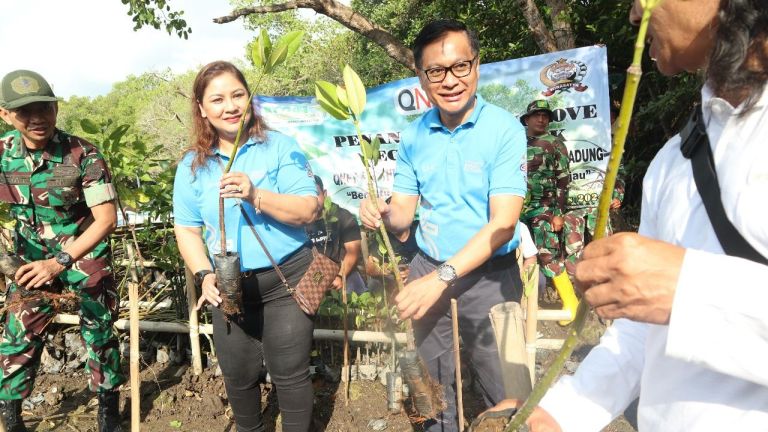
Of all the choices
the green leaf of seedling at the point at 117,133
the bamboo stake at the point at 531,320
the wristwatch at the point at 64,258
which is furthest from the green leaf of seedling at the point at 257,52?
the green leaf of seedling at the point at 117,133

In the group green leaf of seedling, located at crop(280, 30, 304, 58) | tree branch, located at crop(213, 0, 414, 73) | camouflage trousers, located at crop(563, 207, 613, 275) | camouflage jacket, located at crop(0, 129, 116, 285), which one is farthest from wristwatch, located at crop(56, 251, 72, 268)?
tree branch, located at crop(213, 0, 414, 73)

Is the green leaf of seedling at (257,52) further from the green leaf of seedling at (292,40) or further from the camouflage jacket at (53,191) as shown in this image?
the camouflage jacket at (53,191)

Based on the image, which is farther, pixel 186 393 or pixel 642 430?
pixel 186 393

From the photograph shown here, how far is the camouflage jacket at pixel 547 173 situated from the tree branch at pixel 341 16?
2.10 metres

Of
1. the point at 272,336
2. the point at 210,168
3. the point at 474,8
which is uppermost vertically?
the point at 474,8

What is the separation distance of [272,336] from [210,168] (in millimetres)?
808

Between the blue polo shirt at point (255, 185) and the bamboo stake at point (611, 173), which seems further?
the blue polo shirt at point (255, 185)

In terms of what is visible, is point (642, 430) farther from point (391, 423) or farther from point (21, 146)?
point (21, 146)

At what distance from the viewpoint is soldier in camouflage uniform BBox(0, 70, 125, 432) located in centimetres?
275

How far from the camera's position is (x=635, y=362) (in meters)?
1.07

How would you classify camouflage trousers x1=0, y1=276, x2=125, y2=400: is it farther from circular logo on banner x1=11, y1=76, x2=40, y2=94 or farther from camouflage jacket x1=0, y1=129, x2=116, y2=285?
circular logo on banner x1=11, y1=76, x2=40, y2=94

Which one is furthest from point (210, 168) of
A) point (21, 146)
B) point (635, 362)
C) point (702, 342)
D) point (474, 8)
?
point (474, 8)

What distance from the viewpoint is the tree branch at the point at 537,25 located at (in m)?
5.80

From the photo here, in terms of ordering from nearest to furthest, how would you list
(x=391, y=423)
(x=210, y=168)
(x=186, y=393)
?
(x=210, y=168)
(x=391, y=423)
(x=186, y=393)
